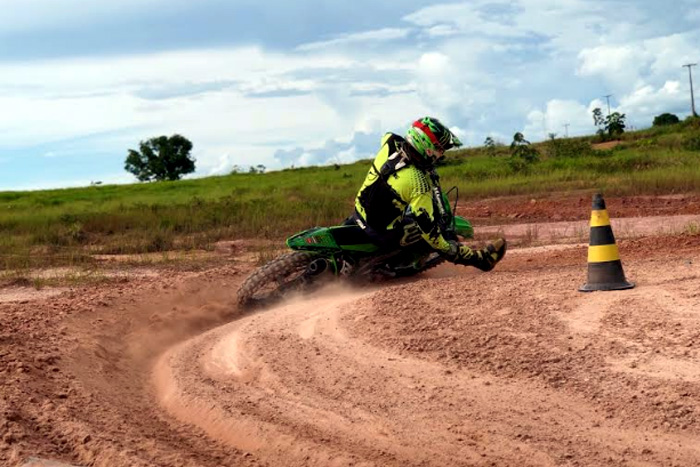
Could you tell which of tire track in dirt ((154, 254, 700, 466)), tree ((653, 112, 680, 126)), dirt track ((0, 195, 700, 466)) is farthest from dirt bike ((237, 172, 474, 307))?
tree ((653, 112, 680, 126))

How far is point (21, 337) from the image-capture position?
7.41m

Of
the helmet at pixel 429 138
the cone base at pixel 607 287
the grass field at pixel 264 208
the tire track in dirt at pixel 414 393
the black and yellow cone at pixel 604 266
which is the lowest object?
the tire track in dirt at pixel 414 393

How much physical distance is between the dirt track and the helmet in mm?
1391

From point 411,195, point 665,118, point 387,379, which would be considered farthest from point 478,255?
point 665,118

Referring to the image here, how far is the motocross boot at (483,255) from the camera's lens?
373 inches

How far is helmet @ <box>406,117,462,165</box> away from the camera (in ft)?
30.5

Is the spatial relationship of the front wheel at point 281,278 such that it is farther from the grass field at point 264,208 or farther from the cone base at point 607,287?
the grass field at point 264,208

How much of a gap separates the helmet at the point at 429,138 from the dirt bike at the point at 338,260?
0.34 metres

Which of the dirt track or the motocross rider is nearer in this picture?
the dirt track

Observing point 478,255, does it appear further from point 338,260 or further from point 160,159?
point 160,159

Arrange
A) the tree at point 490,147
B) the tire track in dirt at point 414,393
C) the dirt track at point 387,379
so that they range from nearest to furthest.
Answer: the tire track in dirt at point 414,393 → the dirt track at point 387,379 → the tree at point 490,147

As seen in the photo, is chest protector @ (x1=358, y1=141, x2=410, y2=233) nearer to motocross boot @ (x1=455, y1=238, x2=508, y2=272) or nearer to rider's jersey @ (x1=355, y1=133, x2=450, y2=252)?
rider's jersey @ (x1=355, y1=133, x2=450, y2=252)

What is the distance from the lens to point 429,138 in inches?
365

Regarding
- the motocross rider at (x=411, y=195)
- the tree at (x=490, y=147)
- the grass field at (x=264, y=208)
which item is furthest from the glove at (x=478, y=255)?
the tree at (x=490, y=147)
